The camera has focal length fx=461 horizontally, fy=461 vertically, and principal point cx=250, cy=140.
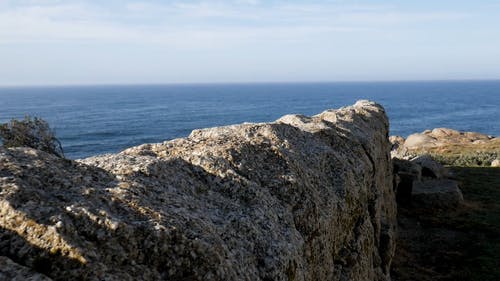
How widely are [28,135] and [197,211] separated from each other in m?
35.8

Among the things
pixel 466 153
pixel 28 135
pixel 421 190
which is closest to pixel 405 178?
pixel 421 190

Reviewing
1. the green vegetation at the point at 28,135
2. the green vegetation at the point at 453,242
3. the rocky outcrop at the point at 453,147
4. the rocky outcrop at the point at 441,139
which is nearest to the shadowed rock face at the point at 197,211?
the green vegetation at the point at 453,242

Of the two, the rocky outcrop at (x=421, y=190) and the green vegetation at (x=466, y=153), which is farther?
Answer: the green vegetation at (x=466, y=153)

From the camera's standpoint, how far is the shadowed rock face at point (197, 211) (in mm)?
6246

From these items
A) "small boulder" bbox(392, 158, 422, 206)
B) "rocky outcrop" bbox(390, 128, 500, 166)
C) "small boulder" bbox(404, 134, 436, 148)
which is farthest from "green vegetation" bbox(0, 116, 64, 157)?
"small boulder" bbox(404, 134, 436, 148)

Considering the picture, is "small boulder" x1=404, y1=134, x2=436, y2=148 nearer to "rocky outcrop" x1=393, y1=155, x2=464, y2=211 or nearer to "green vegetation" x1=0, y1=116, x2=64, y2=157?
"rocky outcrop" x1=393, y1=155, x2=464, y2=211

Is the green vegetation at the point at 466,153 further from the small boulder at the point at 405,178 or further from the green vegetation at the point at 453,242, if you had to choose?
the small boulder at the point at 405,178

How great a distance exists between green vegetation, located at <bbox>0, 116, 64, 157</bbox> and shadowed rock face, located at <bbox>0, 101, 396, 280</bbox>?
28.9 metres

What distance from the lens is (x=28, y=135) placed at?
3922 cm

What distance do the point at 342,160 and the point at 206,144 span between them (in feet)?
15.6

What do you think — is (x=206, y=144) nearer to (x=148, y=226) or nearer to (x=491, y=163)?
(x=148, y=226)

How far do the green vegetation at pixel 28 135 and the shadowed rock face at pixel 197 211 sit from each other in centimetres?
2888

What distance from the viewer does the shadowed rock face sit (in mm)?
6246

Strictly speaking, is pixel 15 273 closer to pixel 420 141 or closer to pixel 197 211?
pixel 197 211
